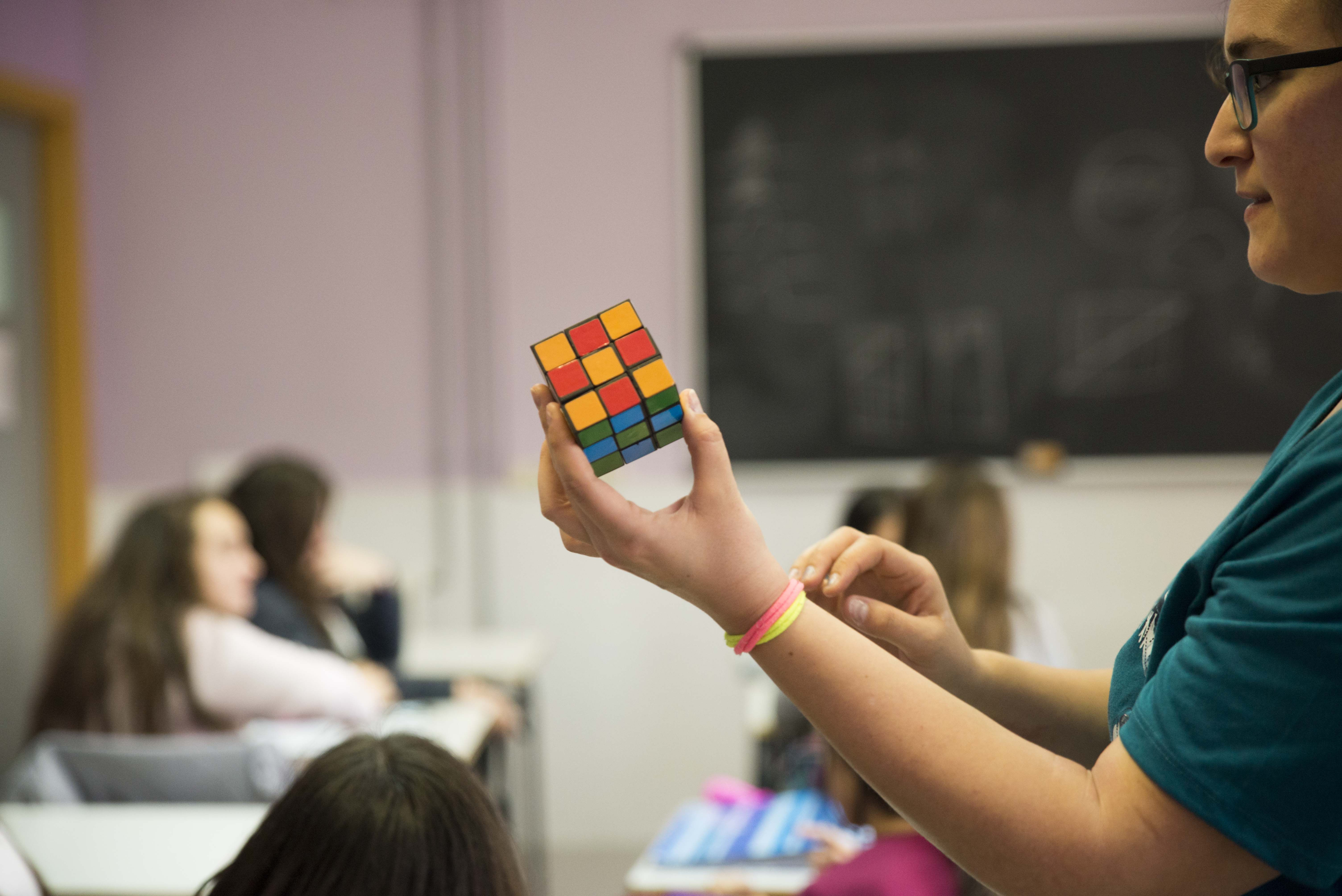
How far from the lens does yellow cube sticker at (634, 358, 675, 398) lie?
0.71 meters

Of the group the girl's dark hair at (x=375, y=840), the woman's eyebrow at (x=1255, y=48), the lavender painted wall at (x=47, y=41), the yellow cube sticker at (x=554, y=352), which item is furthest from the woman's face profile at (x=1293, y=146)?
the lavender painted wall at (x=47, y=41)

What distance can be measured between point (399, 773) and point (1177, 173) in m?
3.51

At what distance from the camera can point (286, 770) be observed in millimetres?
1977

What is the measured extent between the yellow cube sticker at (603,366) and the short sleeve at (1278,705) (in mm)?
370

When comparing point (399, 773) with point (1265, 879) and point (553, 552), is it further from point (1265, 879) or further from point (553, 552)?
point (553, 552)

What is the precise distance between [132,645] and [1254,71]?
225 centimetres

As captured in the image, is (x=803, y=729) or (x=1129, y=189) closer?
(x=803, y=729)

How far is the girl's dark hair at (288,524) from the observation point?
9.86ft

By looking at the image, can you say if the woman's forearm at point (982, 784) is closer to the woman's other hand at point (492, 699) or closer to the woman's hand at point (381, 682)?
the woman's hand at point (381, 682)

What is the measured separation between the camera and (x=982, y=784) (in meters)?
0.64

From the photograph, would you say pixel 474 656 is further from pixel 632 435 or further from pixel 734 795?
pixel 632 435

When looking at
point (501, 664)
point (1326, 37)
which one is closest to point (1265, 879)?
point (1326, 37)

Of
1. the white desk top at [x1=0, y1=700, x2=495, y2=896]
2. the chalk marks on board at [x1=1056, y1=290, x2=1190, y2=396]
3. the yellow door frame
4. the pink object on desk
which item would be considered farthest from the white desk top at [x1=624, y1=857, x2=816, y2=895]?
the yellow door frame

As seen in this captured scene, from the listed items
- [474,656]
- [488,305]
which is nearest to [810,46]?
[488,305]
